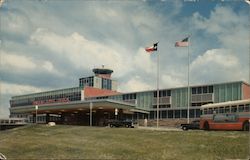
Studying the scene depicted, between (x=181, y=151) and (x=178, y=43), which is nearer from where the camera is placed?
(x=181, y=151)

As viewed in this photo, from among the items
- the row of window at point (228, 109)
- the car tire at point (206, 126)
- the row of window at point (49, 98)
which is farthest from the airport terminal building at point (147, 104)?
the row of window at point (228, 109)

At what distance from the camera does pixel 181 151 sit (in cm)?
2505

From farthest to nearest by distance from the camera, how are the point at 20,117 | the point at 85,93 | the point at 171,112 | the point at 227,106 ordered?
the point at 20,117 < the point at 85,93 < the point at 171,112 < the point at 227,106

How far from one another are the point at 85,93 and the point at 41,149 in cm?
9331

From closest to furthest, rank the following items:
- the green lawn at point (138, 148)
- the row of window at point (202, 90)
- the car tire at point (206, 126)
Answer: the green lawn at point (138, 148) → the car tire at point (206, 126) → the row of window at point (202, 90)

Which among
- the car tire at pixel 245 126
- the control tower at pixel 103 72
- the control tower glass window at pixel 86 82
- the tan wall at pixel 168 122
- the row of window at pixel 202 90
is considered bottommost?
the tan wall at pixel 168 122

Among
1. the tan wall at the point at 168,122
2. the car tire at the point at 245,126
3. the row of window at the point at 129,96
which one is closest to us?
the car tire at the point at 245,126

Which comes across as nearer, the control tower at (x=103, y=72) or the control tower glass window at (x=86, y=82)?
the control tower glass window at (x=86, y=82)

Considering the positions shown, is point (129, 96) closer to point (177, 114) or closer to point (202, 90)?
point (177, 114)

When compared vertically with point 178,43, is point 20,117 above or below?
below

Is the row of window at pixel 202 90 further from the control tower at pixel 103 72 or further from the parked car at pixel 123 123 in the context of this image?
the control tower at pixel 103 72

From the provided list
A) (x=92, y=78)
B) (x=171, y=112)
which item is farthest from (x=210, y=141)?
(x=92, y=78)

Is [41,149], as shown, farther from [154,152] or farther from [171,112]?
[171,112]

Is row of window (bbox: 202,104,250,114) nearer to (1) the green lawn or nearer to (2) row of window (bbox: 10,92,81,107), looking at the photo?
(1) the green lawn
